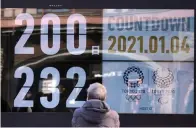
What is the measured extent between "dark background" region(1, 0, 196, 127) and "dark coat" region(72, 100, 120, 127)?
107 inches

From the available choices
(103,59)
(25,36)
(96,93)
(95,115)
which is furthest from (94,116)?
(25,36)

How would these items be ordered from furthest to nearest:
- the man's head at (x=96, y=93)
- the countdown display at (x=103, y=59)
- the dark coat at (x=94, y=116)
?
the countdown display at (x=103, y=59) < the man's head at (x=96, y=93) < the dark coat at (x=94, y=116)

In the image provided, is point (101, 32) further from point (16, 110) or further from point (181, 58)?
point (16, 110)

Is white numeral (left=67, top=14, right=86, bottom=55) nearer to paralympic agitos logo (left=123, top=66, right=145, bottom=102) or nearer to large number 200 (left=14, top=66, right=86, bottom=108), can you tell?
large number 200 (left=14, top=66, right=86, bottom=108)

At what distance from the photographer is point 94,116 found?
5.68 metres

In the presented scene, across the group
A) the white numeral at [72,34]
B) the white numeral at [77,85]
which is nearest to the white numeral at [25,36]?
the white numeral at [72,34]

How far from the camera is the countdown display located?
27.6 ft

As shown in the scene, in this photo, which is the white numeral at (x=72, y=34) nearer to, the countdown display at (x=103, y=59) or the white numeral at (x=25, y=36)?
the countdown display at (x=103, y=59)

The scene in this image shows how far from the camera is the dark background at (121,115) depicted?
8438 millimetres

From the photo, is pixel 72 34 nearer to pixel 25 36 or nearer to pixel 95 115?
pixel 25 36

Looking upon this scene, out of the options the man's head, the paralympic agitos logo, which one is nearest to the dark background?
the paralympic agitos logo

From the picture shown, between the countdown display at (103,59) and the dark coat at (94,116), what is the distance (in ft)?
8.78

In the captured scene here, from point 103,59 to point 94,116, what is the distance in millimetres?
2808

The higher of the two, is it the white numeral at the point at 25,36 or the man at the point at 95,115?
the white numeral at the point at 25,36
